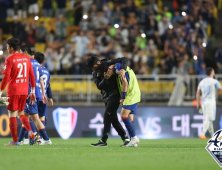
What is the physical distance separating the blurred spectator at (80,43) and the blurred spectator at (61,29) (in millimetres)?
874

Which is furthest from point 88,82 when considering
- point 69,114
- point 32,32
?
point 32,32

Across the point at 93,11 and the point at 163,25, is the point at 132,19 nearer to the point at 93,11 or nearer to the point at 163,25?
the point at 163,25

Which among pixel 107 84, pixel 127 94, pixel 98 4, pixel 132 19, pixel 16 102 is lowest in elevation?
pixel 16 102

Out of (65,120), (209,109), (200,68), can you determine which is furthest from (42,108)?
(200,68)

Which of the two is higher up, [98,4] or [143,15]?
[98,4]

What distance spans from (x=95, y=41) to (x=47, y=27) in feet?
8.75

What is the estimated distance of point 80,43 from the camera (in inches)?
750

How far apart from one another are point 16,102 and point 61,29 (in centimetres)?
1111

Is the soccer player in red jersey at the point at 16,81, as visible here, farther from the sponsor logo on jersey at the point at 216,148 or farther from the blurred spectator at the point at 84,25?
the blurred spectator at the point at 84,25

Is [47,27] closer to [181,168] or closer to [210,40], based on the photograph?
[210,40]

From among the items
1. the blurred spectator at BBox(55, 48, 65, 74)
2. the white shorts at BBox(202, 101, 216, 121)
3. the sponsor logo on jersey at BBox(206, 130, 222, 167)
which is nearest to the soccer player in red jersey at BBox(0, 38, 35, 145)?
the sponsor logo on jersey at BBox(206, 130, 222, 167)

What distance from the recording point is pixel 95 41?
19281 mm

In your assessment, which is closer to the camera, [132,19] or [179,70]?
[179,70]

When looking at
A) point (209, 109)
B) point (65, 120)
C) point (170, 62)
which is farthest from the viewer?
point (170, 62)
